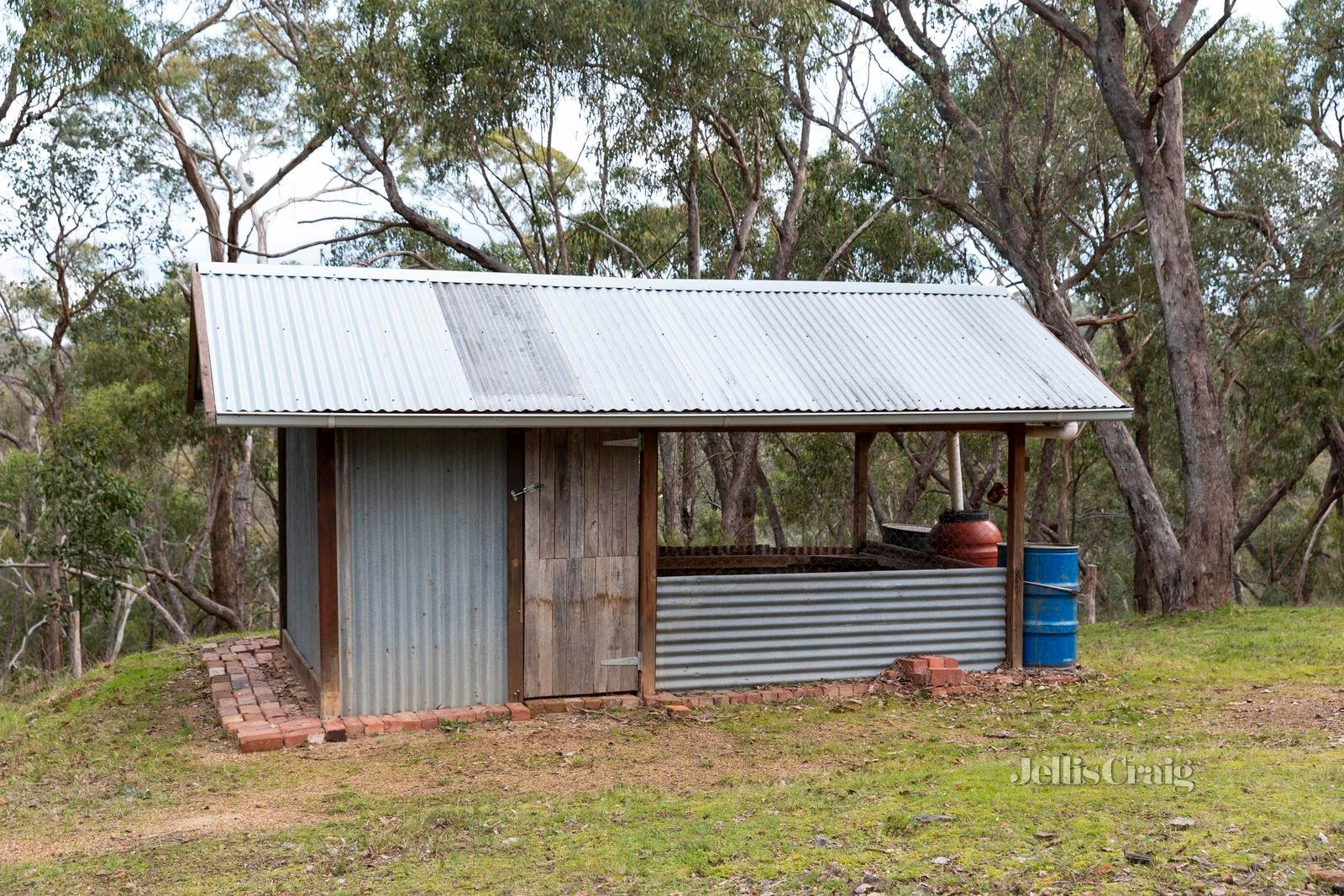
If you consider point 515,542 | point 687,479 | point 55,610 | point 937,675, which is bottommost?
point 55,610

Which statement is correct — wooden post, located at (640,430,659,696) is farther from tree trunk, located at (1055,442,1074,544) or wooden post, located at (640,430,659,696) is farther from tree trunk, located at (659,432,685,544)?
tree trunk, located at (1055,442,1074,544)

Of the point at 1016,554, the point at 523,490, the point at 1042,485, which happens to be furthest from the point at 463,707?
the point at 1042,485

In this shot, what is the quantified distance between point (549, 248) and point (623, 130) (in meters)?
5.71

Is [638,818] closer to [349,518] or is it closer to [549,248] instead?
[349,518]

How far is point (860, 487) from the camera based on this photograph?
11930 mm

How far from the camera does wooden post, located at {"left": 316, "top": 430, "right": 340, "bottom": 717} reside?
24.0ft

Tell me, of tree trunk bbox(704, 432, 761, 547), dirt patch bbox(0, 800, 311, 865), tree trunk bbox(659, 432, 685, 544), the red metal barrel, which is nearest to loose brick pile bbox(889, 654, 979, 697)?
the red metal barrel

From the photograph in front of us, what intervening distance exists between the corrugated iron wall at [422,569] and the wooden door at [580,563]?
0.22 meters

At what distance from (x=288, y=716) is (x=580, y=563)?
215 cm

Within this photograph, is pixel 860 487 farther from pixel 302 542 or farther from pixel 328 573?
pixel 328 573

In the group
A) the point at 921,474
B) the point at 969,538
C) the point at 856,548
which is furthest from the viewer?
the point at 921,474

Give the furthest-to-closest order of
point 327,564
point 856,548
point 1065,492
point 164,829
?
point 1065,492 → point 856,548 → point 327,564 → point 164,829

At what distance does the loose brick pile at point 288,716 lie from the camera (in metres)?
7.18

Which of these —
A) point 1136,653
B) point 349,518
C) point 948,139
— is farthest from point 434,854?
point 948,139
